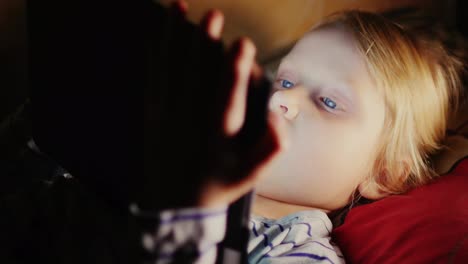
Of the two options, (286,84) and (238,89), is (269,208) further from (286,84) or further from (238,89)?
(238,89)

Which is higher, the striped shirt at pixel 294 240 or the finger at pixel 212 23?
the finger at pixel 212 23

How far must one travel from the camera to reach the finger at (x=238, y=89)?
0.45 m

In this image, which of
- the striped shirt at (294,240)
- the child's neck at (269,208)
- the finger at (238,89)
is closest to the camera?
the finger at (238,89)

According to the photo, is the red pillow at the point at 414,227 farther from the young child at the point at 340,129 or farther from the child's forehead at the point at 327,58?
the child's forehead at the point at 327,58

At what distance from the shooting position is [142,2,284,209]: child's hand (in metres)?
0.46

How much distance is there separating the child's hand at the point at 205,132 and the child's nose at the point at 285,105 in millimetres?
337

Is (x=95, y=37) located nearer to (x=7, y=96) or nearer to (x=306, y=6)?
(x=7, y=96)

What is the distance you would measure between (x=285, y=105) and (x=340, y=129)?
0.32 ft

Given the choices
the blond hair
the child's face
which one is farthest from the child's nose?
the blond hair

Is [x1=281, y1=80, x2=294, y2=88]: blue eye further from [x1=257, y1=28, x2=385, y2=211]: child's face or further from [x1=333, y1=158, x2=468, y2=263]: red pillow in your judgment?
[x1=333, y1=158, x2=468, y2=263]: red pillow

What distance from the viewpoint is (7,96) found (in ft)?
3.38

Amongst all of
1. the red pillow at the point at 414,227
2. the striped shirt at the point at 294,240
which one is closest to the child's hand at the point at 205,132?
the striped shirt at the point at 294,240

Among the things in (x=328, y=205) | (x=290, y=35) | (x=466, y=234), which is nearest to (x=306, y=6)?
(x=290, y=35)

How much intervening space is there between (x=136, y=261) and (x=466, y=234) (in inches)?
19.8
